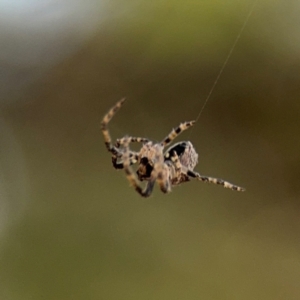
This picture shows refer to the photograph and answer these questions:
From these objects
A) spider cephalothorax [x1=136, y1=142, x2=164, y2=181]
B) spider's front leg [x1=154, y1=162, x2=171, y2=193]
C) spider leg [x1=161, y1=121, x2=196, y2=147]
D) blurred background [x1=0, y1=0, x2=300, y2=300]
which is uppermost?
blurred background [x1=0, y1=0, x2=300, y2=300]

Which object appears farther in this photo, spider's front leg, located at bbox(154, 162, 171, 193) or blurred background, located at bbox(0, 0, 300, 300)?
blurred background, located at bbox(0, 0, 300, 300)

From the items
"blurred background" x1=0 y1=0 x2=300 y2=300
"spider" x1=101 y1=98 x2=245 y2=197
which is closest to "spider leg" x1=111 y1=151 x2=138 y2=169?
"spider" x1=101 y1=98 x2=245 y2=197

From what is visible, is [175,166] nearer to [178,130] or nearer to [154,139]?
[178,130]

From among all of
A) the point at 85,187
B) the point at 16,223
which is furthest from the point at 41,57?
the point at 16,223

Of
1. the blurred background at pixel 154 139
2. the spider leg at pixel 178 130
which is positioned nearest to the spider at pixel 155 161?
the spider leg at pixel 178 130

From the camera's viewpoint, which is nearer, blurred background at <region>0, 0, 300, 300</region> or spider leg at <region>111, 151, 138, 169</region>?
spider leg at <region>111, 151, 138, 169</region>

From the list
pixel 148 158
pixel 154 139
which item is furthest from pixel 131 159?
pixel 154 139

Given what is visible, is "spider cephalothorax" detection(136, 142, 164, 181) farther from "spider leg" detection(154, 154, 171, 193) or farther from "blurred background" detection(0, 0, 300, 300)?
"blurred background" detection(0, 0, 300, 300)

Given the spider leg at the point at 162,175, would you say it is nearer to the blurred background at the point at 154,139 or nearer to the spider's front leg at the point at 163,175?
the spider's front leg at the point at 163,175

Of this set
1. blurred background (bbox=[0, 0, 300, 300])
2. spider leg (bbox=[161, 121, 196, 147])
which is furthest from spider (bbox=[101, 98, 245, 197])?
blurred background (bbox=[0, 0, 300, 300])

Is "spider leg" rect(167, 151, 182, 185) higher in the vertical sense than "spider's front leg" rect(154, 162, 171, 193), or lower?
higher
